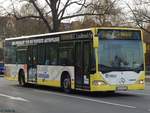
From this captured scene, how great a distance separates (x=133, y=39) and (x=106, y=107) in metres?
5.25

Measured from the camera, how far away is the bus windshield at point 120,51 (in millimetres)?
20000

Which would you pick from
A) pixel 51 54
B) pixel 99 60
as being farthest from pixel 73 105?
pixel 51 54

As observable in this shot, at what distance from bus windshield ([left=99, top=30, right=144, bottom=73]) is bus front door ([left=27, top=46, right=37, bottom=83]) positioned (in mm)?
6657

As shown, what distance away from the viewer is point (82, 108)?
16.0 metres

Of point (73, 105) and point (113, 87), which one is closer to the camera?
point (73, 105)

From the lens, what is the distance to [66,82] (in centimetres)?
2223

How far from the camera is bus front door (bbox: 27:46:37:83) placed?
85.5 feet

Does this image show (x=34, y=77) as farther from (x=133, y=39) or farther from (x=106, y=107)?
(x=106, y=107)

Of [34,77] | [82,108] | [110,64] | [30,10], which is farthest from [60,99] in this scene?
[30,10]

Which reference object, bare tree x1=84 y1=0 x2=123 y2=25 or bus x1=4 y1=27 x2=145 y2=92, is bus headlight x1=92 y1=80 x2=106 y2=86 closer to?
bus x1=4 y1=27 x2=145 y2=92

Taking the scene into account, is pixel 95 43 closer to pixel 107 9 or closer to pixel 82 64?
pixel 82 64

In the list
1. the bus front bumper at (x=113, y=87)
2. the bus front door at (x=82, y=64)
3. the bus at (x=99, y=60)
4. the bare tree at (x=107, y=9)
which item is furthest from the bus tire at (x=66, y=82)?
the bare tree at (x=107, y=9)

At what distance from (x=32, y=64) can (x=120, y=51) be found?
727 cm

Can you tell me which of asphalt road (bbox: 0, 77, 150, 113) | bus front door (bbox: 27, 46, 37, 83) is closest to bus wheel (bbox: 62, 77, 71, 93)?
asphalt road (bbox: 0, 77, 150, 113)
